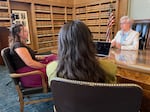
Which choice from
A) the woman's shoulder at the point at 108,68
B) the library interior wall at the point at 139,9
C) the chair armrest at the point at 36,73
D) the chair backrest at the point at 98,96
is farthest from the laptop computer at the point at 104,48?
the library interior wall at the point at 139,9

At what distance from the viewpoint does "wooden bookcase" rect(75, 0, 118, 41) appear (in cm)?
477

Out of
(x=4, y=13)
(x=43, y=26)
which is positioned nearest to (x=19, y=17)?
(x=4, y=13)

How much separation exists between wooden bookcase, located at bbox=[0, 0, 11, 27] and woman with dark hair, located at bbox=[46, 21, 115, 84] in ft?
12.2

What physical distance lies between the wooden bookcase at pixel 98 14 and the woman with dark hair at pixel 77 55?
13.5 ft

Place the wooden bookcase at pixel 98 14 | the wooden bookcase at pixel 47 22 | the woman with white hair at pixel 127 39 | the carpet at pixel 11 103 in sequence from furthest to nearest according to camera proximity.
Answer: the wooden bookcase at pixel 47 22
the wooden bookcase at pixel 98 14
the woman with white hair at pixel 127 39
the carpet at pixel 11 103

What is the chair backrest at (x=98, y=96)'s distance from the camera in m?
0.69

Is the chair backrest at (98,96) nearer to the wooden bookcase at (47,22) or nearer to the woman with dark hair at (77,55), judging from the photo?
the woman with dark hair at (77,55)

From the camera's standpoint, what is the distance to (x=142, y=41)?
3.88 m

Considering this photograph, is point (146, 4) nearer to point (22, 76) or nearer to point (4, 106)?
point (22, 76)

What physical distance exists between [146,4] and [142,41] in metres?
1.12

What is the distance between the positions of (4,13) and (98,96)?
413 centimetres

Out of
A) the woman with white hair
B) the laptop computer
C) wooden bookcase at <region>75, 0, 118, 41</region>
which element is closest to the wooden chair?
the laptop computer

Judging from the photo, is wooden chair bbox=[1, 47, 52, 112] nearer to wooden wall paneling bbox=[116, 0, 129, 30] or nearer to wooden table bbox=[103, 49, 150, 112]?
wooden table bbox=[103, 49, 150, 112]

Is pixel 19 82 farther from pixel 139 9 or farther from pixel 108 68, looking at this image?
pixel 139 9
